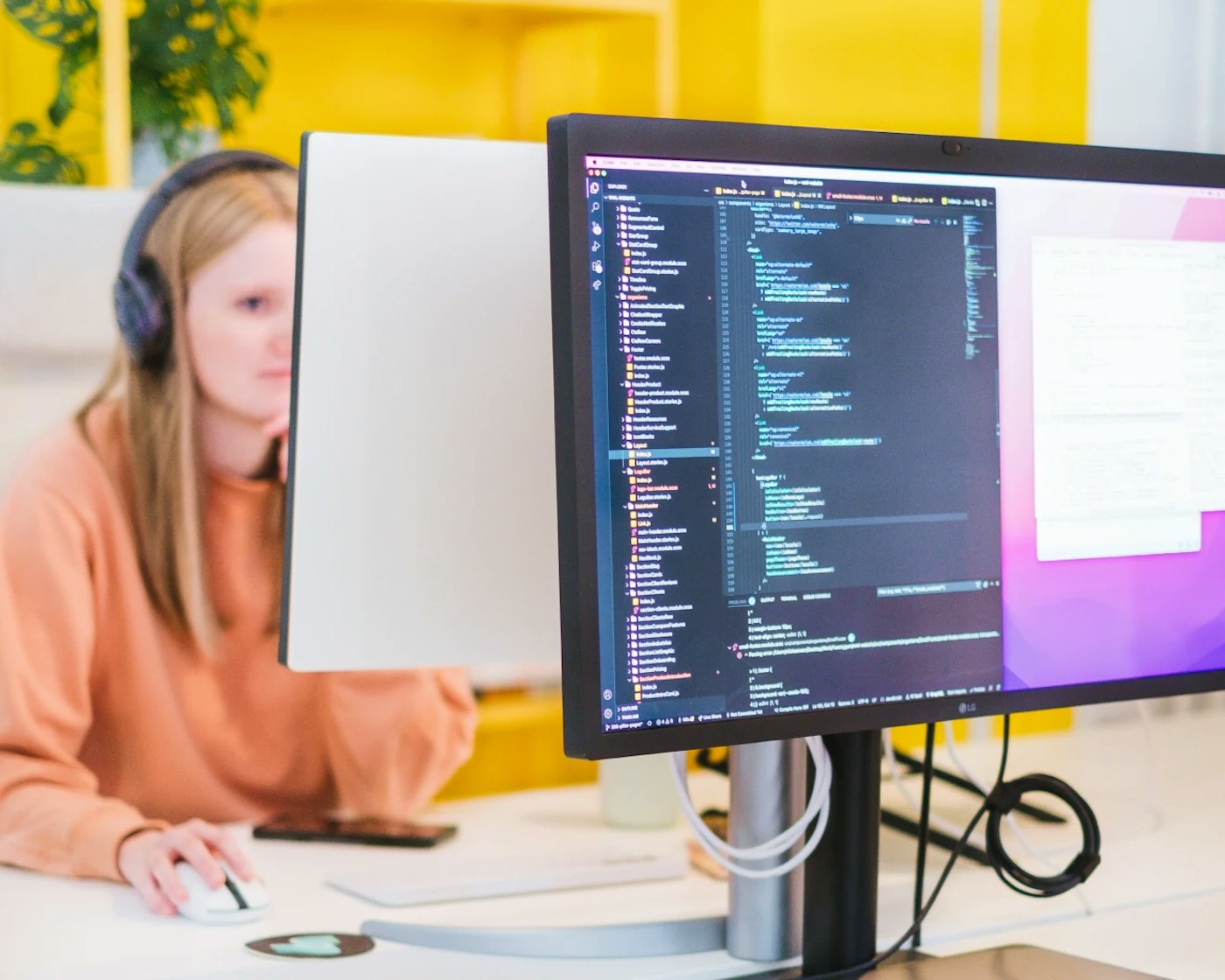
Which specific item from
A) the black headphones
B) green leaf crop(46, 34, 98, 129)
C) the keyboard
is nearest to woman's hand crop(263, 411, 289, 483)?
the black headphones

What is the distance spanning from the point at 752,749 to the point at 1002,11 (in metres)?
1.36

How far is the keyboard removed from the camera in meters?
0.94

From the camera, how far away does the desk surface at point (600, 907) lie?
0.81 metres

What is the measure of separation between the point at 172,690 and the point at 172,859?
1.55ft

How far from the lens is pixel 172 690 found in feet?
4.47

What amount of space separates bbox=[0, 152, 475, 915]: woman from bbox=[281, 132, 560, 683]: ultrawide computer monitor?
525mm

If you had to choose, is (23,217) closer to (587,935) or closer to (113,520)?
(113,520)

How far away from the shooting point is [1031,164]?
772mm

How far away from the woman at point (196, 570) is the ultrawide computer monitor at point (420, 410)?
525mm

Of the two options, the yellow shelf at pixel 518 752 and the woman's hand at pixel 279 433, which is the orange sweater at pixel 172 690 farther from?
the yellow shelf at pixel 518 752

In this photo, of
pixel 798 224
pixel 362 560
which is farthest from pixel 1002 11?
pixel 362 560

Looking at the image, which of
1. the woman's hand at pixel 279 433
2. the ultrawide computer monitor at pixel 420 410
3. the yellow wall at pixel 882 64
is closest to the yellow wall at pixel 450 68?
the yellow wall at pixel 882 64

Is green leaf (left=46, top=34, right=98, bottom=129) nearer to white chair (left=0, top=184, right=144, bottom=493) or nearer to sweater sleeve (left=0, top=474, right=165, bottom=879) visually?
white chair (left=0, top=184, right=144, bottom=493)

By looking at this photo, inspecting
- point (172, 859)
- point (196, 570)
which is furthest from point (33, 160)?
point (172, 859)
